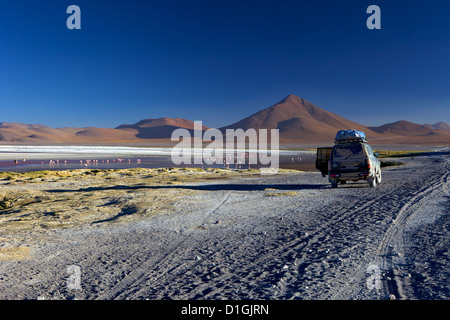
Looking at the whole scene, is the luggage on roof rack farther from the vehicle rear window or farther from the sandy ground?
the sandy ground

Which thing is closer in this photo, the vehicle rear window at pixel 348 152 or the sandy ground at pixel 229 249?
the sandy ground at pixel 229 249

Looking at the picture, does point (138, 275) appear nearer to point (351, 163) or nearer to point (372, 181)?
point (351, 163)

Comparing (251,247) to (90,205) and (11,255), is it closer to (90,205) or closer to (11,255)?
(11,255)

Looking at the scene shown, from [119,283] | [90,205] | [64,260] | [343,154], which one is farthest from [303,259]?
[343,154]

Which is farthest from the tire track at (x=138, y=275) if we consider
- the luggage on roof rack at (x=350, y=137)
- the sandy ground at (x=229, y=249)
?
the luggage on roof rack at (x=350, y=137)

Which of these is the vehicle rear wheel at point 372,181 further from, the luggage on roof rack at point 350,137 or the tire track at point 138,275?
the tire track at point 138,275

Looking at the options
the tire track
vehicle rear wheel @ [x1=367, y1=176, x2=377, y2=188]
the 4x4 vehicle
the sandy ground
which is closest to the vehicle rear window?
the 4x4 vehicle
